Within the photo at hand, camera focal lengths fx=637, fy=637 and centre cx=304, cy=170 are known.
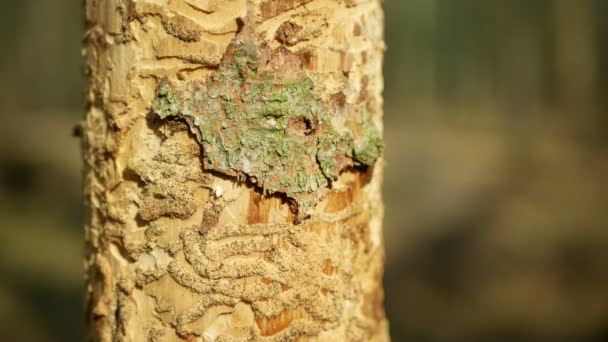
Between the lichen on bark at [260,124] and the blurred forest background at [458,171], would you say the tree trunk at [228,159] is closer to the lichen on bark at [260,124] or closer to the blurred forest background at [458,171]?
the lichen on bark at [260,124]

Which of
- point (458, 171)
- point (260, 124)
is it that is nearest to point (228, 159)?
point (260, 124)

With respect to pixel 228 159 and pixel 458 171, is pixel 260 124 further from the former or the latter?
pixel 458 171

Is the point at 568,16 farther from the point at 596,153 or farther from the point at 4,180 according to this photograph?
the point at 4,180

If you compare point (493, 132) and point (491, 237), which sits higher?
point (493, 132)

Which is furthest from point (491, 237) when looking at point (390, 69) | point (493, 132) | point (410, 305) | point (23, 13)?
point (23, 13)

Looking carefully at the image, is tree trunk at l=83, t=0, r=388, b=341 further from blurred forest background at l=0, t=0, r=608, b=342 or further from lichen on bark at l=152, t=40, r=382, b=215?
blurred forest background at l=0, t=0, r=608, b=342

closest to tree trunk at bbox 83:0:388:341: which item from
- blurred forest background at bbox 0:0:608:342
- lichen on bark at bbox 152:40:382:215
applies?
lichen on bark at bbox 152:40:382:215
